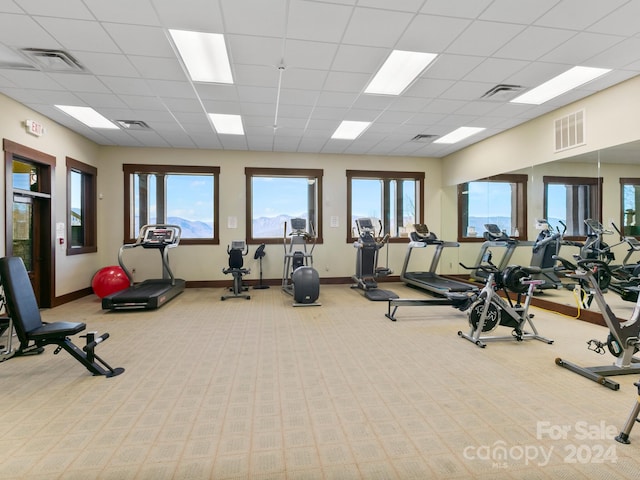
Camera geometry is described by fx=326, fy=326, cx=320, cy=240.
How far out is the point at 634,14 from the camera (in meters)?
2.98

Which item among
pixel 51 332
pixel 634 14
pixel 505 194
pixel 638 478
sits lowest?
pixel 638 478

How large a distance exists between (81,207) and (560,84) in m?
8.84

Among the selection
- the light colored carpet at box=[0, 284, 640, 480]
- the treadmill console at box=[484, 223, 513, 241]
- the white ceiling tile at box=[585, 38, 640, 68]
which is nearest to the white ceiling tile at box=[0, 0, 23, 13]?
the light colored carpet at box=[0, 284, 640, 480]

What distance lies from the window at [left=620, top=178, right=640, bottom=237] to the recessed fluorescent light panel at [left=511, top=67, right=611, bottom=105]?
156 centimetres

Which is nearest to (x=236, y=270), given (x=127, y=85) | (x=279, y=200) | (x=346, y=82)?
(x=279, y=200)

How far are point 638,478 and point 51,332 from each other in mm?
4198

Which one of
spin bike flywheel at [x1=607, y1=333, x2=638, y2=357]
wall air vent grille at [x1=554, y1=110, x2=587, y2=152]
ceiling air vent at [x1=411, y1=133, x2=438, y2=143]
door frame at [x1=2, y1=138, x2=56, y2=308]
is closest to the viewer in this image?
spin bike flywheel at [x1=607, y1=333, x2=638, y2=357]

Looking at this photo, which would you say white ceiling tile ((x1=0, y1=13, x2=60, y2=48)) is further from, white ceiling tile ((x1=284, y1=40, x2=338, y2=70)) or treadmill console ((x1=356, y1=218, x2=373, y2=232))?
treadmill console ((x1=356, y1=218, x2=373, y2=232))

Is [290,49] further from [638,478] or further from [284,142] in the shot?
[638,478]

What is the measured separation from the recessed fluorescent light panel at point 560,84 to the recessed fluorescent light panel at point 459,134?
1371mm

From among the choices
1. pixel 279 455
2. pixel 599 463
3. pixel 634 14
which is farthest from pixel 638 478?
pixel 634 14

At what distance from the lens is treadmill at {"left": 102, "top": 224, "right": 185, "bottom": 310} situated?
17.6 ft

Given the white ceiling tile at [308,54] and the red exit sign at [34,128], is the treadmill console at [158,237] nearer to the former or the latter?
the red exit sign at [34,128]

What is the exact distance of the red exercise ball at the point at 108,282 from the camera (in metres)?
6.02
